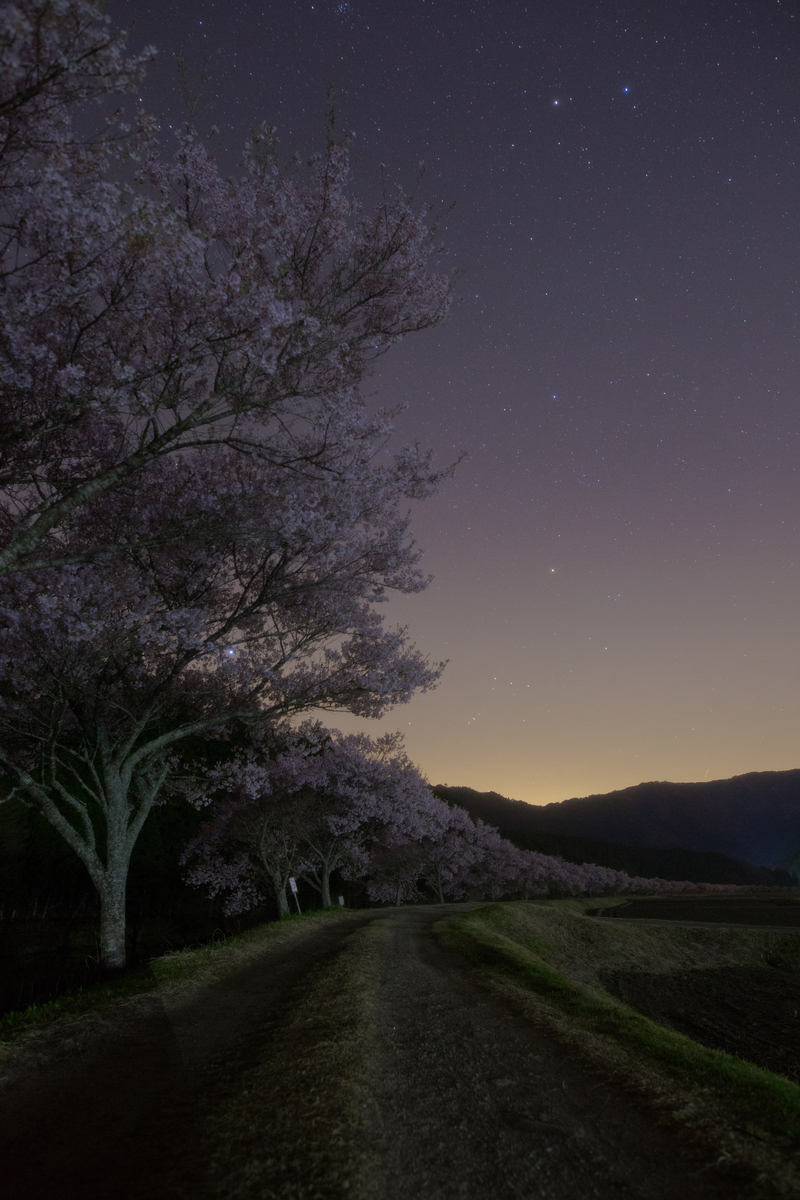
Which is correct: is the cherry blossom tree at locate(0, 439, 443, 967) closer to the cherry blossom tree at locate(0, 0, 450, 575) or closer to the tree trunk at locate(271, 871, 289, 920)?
the cherry blossom tree at locate(0, 0, 450, 575)

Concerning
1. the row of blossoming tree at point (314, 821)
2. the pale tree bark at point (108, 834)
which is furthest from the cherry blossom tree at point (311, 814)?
the pale tree bark at point (108, 834)

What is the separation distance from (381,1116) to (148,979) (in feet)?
24.7

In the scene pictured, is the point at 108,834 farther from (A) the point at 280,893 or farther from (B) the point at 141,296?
(A) the point at 280,893

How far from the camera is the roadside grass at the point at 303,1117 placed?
3.70 metres

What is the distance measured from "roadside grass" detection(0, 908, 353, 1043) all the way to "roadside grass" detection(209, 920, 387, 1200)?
3137 mm

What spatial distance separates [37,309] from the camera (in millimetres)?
7363

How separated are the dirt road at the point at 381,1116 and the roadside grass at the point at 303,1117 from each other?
0.04 meters

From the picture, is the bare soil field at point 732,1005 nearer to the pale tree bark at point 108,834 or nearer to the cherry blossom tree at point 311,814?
the pale tree bark at point 108,834

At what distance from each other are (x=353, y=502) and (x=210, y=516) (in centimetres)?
305

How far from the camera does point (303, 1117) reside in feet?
15.2

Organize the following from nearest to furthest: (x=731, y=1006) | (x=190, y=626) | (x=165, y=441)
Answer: (x=165, y=441) → (x=190, y=626) → (x=731, y=1006)

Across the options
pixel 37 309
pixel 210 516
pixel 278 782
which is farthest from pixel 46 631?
pixel 278 782

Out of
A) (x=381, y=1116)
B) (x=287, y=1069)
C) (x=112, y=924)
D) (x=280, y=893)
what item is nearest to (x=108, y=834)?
(x=112, y=924)

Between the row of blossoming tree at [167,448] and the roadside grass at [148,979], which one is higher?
the row of blossoming tree at [167,448]
